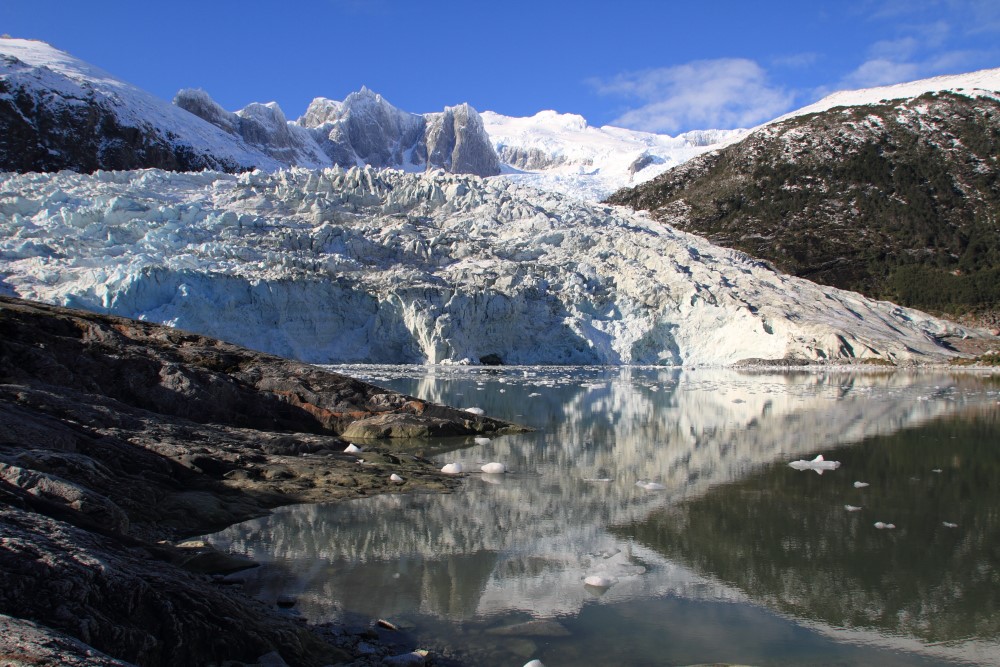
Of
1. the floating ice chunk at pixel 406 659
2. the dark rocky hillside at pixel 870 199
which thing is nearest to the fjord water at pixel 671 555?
the floating ice chunk at pixel 406 659

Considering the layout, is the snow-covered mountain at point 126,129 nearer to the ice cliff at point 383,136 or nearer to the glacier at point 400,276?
the ice cliff at point 383,136

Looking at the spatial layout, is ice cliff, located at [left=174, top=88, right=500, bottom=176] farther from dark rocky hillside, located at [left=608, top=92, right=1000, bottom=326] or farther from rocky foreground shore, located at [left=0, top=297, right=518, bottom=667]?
rocky foreground shore, located at [left=0, top=297, right=518, bottom=667]

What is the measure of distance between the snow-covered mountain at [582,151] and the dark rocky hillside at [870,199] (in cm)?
546

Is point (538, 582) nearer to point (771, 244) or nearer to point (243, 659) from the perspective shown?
point (243, 659)

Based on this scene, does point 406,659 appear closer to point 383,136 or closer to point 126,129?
point 126,129

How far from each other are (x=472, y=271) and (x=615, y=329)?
6.11m

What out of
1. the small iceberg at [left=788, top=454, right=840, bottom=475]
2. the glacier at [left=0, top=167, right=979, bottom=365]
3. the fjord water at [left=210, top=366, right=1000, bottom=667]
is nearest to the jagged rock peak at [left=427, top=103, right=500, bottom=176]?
the glacier at [left=0, top=167, right=979, bottom=365]

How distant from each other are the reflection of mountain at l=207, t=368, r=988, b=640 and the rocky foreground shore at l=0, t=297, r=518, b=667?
0.52m

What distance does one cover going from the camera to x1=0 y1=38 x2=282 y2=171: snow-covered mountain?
46.7 m

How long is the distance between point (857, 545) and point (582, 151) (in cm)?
8469

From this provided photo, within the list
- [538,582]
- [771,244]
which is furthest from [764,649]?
[771,244]

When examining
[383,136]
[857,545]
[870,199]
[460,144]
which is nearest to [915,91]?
[870,199]

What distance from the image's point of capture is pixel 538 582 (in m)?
3.86

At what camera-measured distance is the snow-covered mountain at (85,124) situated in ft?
153
